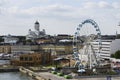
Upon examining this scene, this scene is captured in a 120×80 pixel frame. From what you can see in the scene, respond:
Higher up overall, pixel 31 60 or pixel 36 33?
pixel 36 33

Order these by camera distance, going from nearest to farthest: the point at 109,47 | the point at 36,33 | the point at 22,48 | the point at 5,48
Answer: the point at 109,47
the point at 22,48
the point at 5,48
the point at 36,33

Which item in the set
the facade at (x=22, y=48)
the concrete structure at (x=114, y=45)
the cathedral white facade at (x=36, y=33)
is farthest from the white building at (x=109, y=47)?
the cathedral white facade at (x=36, y=33)

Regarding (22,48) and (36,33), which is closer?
(22,48)

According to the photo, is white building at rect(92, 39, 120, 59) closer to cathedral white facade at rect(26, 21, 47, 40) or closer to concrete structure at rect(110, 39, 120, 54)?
concrete structure at rect(110, 39, 120, 54)

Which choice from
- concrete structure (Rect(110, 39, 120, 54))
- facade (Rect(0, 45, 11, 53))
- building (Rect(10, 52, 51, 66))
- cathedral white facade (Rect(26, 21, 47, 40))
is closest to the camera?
building (Rect(10, 52, 51, 66))

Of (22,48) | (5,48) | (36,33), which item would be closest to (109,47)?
(22,48)

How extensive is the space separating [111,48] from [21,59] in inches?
626

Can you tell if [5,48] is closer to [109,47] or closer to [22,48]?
[22,48]

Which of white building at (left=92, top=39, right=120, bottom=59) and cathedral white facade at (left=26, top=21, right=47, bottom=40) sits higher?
cathedral white facade at (left=26, top=21, right=47, bottom=40)

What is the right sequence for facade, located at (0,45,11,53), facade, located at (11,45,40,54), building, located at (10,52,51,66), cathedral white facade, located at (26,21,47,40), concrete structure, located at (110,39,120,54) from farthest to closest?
cathedral white facade, located at (26,21,47,40)
facade, located at (0,45,11,53)
facade, located at (11,45,40,54)
concrete structure, located at (110,39,120,54)
building, located at (10,52,51,66)

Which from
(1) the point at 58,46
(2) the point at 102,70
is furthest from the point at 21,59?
(1) the point at 58,46

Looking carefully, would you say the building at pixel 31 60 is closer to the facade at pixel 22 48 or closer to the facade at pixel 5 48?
the facade at pixel 22 48

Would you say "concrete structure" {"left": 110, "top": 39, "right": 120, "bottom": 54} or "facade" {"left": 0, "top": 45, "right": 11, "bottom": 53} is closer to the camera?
"concrete structure" {"left": 110, "top": 39, "right": 120, "bottom": 54}

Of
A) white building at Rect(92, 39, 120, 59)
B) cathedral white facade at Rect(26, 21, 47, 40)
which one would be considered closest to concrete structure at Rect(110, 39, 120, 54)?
white building at Rect(92, 39, 120, 59)
